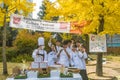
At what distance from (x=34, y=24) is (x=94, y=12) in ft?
12.8

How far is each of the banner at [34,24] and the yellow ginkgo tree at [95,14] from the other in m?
2.31

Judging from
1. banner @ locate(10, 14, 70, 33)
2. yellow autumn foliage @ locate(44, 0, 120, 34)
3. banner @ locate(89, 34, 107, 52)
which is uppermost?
yellow autumn foliage @ locate(44, 0, 120, 34)

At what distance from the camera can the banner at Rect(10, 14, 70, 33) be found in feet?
52.2

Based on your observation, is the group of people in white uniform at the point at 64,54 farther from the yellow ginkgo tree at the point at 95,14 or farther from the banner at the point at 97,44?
the yellow ginkgo tree at the point at 95,14

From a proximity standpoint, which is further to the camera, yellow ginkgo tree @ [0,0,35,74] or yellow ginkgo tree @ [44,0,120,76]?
yellow ginkgo tree @ [0,0,35,74]

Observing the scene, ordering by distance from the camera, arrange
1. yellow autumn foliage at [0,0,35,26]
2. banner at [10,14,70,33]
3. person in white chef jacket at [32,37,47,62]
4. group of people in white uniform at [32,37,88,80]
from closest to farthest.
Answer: person in white chef jacket at [32,37,47,62]
group of people in white uniform at [32,37,88,80]
banner at [10,14,70,33]
yellow autumn foliage at [0,0,35,26]

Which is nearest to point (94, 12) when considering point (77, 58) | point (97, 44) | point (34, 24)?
point (97, 44)

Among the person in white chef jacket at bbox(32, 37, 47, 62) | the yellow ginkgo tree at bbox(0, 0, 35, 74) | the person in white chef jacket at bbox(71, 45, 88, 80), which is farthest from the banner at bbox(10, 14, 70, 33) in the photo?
the yellow ginkgo tree at bbox(0, 0, 35, 74)

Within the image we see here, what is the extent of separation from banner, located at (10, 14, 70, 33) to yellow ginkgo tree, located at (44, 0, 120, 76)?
231 centimetres

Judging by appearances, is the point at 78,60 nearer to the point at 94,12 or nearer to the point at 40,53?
the point at 40,53

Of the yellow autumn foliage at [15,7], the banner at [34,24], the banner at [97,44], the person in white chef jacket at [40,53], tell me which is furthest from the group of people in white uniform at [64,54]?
the yellow autumn foliage at [15,7]

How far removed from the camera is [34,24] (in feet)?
52.3

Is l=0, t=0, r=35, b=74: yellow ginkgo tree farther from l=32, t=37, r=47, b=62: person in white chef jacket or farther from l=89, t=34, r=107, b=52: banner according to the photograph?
l=32, t=37, r=47, b=62: person in white chef jacket

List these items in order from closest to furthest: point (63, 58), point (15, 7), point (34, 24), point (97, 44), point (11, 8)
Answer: point (63, 58), point (34, 24), point (97, 44), point (15, 7), point (11, 8)
